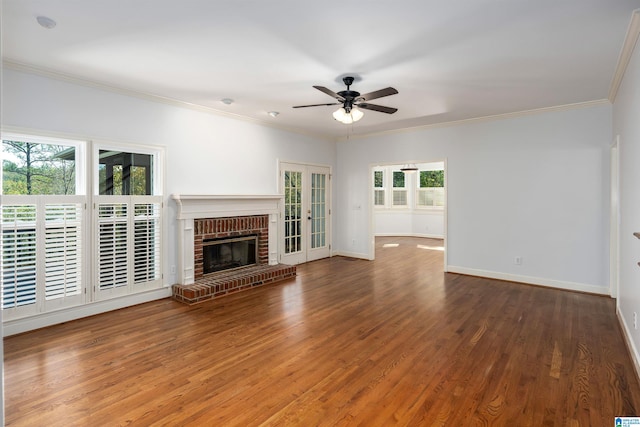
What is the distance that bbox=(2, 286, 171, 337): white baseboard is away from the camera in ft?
12.3

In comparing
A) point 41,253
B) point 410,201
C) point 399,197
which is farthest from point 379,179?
point 41,253

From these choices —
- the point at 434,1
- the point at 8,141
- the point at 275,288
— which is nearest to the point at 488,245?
the point at 275,288

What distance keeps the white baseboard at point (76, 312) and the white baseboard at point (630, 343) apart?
5.01 meters

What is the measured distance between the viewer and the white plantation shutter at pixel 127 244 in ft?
14.3

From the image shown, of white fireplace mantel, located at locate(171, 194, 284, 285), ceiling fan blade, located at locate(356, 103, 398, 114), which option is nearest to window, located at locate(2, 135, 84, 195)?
white fireplace mantel, located at locate(171, 194, 284, 285)

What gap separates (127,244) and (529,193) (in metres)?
5.67

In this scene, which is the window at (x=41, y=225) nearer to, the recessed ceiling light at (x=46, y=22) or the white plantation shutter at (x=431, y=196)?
the recessed ceiling light at (x=46, y=22)

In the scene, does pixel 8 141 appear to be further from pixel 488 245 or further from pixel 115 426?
pixel 488 245

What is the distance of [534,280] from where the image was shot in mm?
5598

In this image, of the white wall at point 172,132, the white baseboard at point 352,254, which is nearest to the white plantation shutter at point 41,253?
the white wall at point 172,132

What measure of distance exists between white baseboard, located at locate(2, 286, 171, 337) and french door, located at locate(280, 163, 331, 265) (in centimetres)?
252

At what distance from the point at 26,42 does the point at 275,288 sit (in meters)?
3.92

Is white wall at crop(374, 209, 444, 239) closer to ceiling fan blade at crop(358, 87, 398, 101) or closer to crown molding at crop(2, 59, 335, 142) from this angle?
crown molding at crop(2, 59, 335, 142)

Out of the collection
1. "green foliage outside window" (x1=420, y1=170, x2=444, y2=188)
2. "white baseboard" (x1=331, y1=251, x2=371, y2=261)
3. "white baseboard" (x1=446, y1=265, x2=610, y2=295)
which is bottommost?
"white baseboard" (x1=446, y1=265, x2=610, y2=295)
